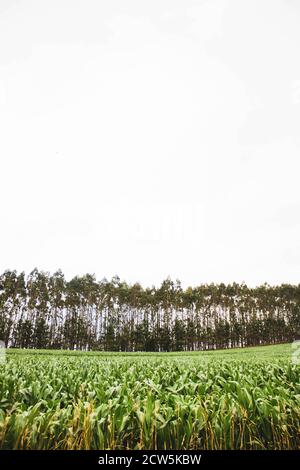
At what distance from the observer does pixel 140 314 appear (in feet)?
229

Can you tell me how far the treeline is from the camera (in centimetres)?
5931

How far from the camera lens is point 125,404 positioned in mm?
3971

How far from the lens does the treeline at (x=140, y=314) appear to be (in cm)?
5931

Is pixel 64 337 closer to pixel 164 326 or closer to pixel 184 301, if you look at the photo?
pixel 164 326

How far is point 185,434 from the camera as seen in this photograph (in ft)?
10.8

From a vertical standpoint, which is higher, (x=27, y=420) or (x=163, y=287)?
(x=163, y=287)

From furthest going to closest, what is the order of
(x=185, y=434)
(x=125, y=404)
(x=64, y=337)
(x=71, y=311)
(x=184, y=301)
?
(x=184, y=301) < (x=71, y=311) < (x=64, y=337) < (x=125, y=404) < (x=185, y=434)

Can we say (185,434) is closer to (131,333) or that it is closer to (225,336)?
(131,333)
